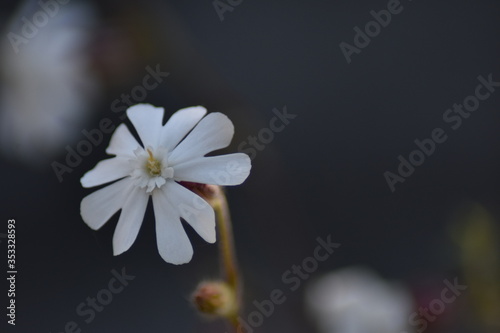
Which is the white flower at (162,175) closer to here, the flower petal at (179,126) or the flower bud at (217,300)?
the flower petal at (179,126)

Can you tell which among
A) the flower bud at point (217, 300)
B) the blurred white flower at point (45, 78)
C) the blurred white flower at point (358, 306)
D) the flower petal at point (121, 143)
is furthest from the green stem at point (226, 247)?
the blurred white flower at point (45, 78)

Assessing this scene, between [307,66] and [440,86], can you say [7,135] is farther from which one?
[440,86]

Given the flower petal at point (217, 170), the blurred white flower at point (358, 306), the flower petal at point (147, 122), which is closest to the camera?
the flower petal at point (217, 170)

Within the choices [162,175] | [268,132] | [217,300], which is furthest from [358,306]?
[268,132]

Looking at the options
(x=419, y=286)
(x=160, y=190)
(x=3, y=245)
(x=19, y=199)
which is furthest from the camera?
(x=19, y=199)

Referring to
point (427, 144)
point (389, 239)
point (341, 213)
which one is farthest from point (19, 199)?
point (427, 144)

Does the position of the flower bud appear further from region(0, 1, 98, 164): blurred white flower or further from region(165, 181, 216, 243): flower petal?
region(0, 1, 98, 164): blurred white flower

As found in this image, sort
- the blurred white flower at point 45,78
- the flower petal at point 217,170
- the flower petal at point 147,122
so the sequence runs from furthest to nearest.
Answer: the blurred white flower at point 45,78 → the flower petal at point 147,122 → the flower petal at point 217,170
